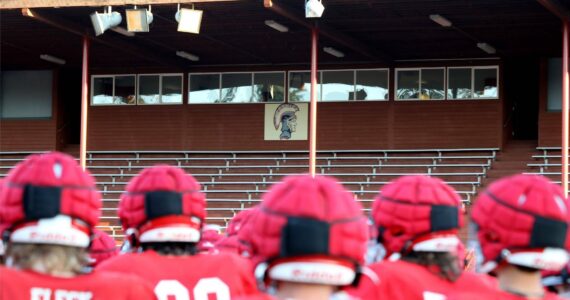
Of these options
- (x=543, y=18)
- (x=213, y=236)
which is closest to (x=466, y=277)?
(x=213, y=236)

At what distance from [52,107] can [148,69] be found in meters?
3.19

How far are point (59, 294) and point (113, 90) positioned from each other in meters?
29.2

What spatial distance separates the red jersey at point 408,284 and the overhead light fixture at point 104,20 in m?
18.9

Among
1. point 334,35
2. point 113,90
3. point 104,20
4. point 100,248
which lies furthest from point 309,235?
point 113,90

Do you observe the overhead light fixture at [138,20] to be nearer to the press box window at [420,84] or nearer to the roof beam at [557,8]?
the roof beam at [557,8]

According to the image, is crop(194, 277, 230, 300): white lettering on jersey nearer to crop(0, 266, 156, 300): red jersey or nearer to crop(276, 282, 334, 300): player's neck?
crop(0, 266, 156, 300): red jersey

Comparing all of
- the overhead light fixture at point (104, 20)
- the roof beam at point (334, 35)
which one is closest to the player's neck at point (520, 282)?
the roof beam at point (334, 35)

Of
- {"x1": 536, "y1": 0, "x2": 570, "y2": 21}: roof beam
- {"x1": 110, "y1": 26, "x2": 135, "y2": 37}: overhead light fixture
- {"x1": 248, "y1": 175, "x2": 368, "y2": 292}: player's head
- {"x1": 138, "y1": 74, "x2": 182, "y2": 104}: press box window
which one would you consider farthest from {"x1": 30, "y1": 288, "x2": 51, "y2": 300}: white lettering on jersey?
{"x1": 138, "y1": 74, "x2": 182, "y2": 104}: press box window

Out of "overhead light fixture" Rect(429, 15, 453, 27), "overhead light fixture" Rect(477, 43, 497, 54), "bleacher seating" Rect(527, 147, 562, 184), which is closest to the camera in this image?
"overhead light fixture" Rect(429, 15, 453, 27)

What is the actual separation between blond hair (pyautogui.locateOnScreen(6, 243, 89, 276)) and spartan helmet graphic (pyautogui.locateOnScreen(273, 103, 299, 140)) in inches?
1058

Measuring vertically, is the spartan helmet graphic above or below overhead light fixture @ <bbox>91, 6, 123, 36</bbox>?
below

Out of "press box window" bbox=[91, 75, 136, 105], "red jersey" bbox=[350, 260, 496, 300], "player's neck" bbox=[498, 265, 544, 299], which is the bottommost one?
"red jersey" bbox=[350, 260, 496, 300]

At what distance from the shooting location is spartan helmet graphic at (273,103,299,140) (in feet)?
104

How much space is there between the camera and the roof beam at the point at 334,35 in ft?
79.6
